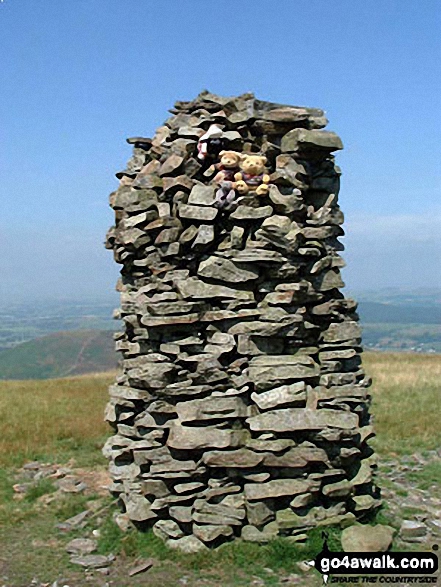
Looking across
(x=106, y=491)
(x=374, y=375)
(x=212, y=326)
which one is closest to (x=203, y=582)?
(x=212, y=326)

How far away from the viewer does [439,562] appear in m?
9.44

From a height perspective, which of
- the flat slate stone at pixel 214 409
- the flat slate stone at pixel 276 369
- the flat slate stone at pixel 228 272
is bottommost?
the flat slate stone at pixel 214 409

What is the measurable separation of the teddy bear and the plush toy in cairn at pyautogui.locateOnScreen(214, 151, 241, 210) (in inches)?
4.1

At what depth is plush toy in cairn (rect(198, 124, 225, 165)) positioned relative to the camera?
34.5 ft

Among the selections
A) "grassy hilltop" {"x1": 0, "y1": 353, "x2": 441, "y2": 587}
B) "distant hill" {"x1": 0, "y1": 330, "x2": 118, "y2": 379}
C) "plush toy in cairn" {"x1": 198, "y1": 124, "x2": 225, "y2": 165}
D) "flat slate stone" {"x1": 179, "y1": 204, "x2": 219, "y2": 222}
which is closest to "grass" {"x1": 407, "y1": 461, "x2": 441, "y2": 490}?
"grassy hilltop" {"x1": 0, "y1": 353, "x2": 441, "y2": 587}

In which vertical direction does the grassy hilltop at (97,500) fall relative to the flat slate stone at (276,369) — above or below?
below

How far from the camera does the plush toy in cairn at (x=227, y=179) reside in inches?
412

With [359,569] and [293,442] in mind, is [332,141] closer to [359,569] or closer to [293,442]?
[293,442]

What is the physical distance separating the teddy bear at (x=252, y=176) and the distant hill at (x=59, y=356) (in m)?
139

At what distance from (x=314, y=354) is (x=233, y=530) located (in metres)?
3.42

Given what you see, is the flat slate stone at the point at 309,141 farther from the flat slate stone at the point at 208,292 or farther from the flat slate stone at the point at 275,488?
the flat slate stone at the point at 275,488

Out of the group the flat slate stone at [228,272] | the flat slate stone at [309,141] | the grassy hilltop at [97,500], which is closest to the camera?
the grassy hilltop at [97,500]

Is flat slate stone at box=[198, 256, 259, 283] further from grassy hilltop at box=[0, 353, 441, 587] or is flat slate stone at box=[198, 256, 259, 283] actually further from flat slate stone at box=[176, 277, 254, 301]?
grassy hilltop at box=[0, 353, 441, 587]

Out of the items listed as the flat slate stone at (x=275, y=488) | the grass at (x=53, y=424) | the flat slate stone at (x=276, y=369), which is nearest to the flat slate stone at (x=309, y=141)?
the flat slate stone at (x=276, y=369)
